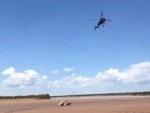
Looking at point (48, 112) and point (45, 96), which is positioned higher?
point (45, 96)

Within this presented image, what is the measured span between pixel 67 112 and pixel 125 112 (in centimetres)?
665

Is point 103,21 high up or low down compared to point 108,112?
up

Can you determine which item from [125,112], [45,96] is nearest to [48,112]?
[125,112]

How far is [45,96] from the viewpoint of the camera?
114 m

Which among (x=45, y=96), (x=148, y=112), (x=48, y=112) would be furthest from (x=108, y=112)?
(x=45, y=96)

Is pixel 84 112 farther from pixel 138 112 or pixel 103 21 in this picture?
pixel 103 21

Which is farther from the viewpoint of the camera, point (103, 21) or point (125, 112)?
point (125, 112)

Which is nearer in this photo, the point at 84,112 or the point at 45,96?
the point at 84,112

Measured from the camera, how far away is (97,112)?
3575 centimetres

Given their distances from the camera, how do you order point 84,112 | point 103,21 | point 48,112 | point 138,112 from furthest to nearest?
point 48,112
point 84,112
point 138,112
point 103,21

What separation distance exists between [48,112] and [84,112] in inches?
190

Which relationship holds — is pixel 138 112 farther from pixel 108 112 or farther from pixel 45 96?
pixel 45 96

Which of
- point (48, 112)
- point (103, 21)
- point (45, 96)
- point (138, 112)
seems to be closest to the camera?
point (103, 21)

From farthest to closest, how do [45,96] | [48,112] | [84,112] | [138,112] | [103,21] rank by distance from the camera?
1. [45,96]
2. [48,112]
3. [84,112]
4. [138,112]
5. [103,21]
